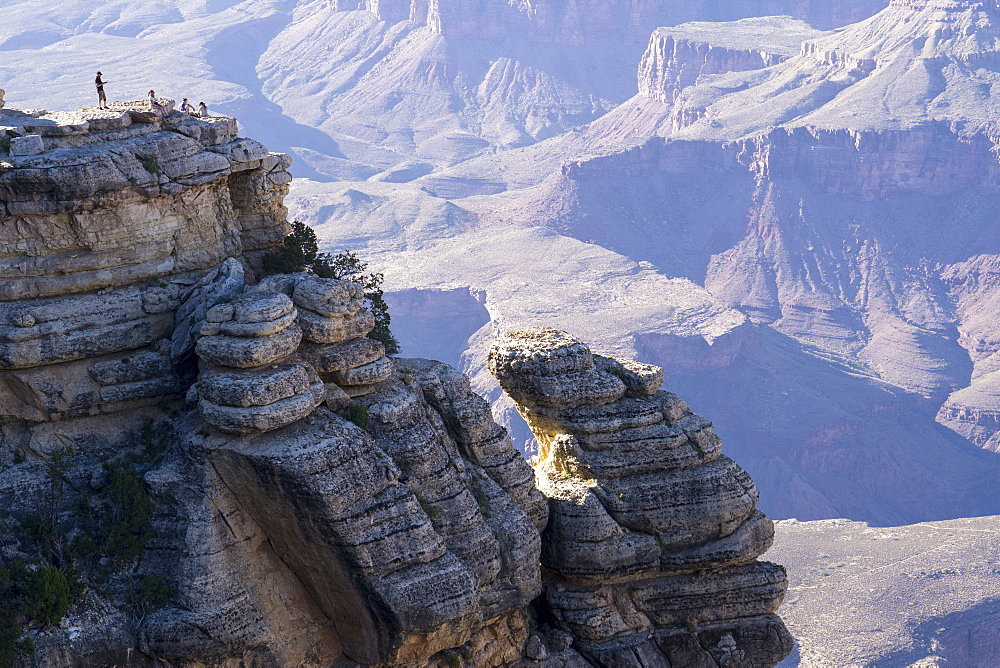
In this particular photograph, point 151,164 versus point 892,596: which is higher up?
point 151,164

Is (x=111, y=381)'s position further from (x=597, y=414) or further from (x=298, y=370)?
(x=597, y=414)

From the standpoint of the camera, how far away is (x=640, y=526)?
110 ft

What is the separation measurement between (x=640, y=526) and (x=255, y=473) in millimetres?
12084

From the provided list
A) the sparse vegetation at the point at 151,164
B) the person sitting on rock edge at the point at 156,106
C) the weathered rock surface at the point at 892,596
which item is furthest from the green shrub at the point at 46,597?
the weathered rock surface at the point at 892,596

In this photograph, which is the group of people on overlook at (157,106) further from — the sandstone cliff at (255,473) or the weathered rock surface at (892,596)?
the weathered rock surface at (892,596)

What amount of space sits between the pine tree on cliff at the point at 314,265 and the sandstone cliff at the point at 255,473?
655mm

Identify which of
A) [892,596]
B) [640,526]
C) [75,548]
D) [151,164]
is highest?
[151,164]

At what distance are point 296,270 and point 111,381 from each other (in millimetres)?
6513

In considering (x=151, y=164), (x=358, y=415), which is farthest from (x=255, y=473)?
(x=151, y=164)

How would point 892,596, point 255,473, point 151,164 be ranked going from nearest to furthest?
1. point 255,473
2. point 151,164
3. point 892,596

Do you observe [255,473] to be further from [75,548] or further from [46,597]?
[46,597]

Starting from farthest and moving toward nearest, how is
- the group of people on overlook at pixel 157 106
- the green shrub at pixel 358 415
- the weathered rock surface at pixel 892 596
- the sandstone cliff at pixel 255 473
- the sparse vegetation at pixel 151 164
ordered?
the weathered rock surface at pixel 892 596 → the group of people on overlook at pixel 157 106 → the sparse vegetation at pixel 151 164 → the green shrub at pixel 358 415 → the sandstone cliff at pixel 255 473

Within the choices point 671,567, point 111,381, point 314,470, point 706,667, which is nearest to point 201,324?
point 111,381

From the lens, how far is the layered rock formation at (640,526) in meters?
32.9
